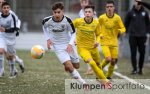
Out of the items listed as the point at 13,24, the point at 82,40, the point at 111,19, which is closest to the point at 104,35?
the point at 111,19

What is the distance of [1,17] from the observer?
14156 mm

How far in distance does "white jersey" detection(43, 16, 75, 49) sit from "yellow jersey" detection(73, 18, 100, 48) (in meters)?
0.73

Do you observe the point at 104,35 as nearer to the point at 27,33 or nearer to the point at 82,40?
the point at 82,40

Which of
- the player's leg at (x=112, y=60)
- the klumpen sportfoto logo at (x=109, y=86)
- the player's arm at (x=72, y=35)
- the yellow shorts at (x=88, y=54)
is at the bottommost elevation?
the klumpen sportfoto logo at (x=109, y=86)

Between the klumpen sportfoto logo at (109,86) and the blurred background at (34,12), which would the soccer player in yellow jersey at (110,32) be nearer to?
the klumpen sportfoto logo at (109,86)

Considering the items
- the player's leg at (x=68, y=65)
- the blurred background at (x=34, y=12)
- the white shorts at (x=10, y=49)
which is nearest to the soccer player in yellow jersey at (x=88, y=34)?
the player's leg at (x=68, y=65)

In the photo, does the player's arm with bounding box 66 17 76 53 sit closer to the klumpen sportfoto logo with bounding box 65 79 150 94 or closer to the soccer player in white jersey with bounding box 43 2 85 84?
the soccer player in white jersey with bounding box 43 2 85 84

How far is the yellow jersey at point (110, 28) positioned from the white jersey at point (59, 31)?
2.27 meters

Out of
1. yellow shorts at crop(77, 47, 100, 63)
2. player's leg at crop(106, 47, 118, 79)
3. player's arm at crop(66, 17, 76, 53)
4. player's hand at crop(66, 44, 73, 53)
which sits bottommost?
player's leg at crop(106, 47, 118, 79)

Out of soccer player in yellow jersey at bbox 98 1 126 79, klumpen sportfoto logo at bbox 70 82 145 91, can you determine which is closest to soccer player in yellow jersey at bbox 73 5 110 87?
klumpen sportfoto logo at bbox 70 82 145 91

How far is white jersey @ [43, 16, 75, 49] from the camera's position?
1173cm

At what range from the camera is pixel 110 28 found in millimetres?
14039

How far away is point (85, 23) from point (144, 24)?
5.04 meters

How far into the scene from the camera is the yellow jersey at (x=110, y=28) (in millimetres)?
13969
